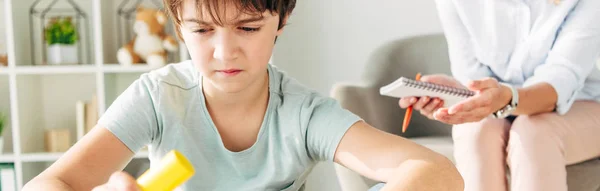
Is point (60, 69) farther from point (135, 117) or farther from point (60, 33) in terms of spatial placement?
point (135, 117)

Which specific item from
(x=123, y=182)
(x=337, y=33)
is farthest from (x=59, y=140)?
(x=123, y=182)

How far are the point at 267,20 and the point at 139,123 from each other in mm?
238

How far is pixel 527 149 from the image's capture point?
43.0 inches

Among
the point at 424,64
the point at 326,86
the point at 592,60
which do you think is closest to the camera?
the point at 592,60

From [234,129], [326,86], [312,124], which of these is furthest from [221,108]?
[326,86]

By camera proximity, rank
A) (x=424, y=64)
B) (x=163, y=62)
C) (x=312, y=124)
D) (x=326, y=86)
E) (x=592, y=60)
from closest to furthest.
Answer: (x=312, y=124) < (x=592, y=60) < (x=424, y=64) < (x=163, y=62) < (x=326, y=86)

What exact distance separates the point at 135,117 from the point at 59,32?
1.38 metres

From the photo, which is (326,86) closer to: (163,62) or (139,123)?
(163,62)

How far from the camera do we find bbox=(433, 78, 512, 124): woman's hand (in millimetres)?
1120

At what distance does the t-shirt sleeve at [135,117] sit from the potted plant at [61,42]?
4.29 feet

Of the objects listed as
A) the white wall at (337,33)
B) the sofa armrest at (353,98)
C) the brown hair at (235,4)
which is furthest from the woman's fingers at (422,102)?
the white wall at (337,33)

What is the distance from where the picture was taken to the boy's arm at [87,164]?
792mm

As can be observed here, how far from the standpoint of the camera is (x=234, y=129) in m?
0.99

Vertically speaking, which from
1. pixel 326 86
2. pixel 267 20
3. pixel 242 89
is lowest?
pixel 326 86
